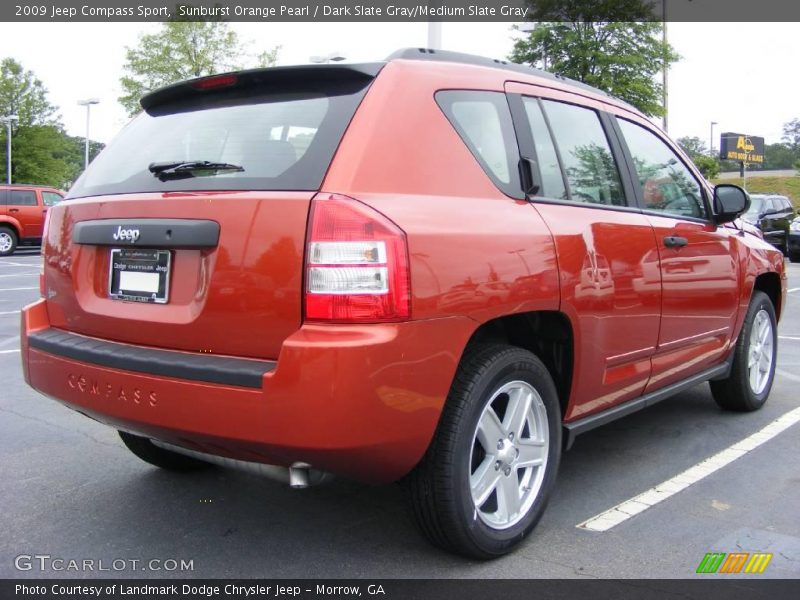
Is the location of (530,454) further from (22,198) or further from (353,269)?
(22,198)

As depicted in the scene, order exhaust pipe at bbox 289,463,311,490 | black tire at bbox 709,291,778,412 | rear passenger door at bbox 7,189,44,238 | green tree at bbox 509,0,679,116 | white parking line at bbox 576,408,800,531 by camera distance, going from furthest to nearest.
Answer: green tree at bbox 509,0,679,116
rear passenger door at bbox 7,189,44,238
black tire at bbox 709,291,778,412
white parking line at bbox 576,408,800,531
exhaust pipe at bbox 289,463,311,490

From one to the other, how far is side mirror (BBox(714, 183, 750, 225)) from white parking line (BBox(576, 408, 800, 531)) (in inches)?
49.4

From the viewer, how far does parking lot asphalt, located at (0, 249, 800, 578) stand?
9.03 ft

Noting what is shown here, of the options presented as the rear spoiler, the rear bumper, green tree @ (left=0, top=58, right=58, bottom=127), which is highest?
green tree @ (left=0, top=58, right=58, bottom=127)

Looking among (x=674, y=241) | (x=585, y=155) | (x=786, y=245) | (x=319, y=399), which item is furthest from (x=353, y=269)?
(x=786, y=245)

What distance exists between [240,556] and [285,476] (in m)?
0.55

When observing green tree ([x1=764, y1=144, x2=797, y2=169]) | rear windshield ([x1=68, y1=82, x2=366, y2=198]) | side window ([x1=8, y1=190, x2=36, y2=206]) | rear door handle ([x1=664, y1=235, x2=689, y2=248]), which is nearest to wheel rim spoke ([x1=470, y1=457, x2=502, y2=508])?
rear windshield ([x1=68, y1=82, x2=366, y2=198])

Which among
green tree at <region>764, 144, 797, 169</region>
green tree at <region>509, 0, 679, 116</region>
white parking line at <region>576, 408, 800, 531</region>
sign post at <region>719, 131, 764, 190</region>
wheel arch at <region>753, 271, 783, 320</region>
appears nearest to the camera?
white parking line at <region>576, 408, 800, 531</region>

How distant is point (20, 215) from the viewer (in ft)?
69.1

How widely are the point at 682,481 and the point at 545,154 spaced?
1701mm

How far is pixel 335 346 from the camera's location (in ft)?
7.30

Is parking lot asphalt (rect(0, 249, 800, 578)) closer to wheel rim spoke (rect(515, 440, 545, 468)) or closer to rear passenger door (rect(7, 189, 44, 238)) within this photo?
wheel rim spoke (rect(515, 440, 545, 468))

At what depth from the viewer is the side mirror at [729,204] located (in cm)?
429

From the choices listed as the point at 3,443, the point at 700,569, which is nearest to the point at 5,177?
the point at 3,443
